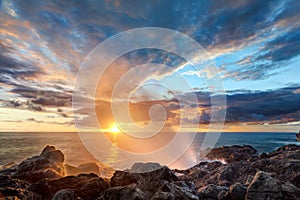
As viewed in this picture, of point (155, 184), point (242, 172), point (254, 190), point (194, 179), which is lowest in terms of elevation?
point (194, 179)

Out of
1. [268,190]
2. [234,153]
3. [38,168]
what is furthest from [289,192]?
[234,153]

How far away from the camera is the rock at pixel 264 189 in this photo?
11891 mm

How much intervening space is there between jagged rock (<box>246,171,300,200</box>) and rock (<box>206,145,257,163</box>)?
972 inches

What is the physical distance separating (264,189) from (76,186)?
516 inches

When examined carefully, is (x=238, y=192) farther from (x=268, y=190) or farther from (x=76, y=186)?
(x=76, y=186)

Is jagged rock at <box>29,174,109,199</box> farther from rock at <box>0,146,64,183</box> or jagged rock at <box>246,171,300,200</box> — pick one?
jagged rock at <box>246,171,300,200</box>

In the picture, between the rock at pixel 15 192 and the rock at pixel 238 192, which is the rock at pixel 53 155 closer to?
the rock at pixel 15 192

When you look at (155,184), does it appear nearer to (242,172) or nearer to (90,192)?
(90,192)

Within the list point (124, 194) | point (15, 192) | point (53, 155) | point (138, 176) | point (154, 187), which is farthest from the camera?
point (53, 155)

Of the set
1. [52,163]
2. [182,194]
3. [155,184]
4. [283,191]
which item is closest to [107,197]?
[155,184]

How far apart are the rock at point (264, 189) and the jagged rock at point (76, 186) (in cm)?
1019

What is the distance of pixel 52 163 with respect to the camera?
25594 millimetres

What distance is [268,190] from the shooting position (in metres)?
12.1

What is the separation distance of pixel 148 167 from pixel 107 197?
6169 millimetres
